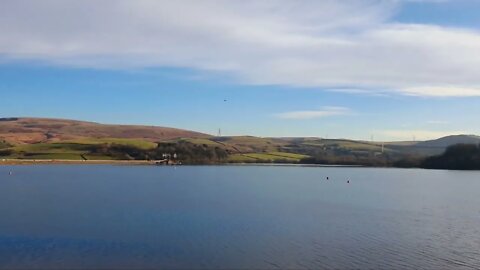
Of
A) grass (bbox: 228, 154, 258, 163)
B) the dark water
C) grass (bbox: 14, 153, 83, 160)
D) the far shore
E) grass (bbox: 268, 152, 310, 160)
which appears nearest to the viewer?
the dark water

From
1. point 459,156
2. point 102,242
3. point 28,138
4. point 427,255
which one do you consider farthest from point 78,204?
point 28,138

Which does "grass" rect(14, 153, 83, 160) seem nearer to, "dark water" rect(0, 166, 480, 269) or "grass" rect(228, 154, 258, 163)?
"grass" rect(228, 154, 258, 163)

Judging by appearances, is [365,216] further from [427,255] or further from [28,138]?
[28,138]

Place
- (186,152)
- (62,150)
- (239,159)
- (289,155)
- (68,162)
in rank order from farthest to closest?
(289,155)
(186,152)
(239,159)
(62,150)
(68,162)

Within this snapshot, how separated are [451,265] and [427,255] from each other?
2.03 metres

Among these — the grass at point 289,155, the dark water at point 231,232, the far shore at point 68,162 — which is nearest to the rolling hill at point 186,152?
the grass at point 289,155

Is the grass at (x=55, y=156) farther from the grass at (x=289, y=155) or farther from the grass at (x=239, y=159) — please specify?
the grass at (x=289, y=155)

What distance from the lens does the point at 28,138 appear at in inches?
7288

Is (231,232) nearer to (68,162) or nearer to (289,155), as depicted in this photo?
(68,162)

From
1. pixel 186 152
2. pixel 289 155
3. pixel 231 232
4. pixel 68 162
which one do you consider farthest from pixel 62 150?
pixel 231 232

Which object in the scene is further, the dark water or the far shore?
the far shore

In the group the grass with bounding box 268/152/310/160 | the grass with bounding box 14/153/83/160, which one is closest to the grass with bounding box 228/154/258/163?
the grass with bounding box 268/152/310/160

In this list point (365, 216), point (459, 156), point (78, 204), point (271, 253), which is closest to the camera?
point (271, 253)

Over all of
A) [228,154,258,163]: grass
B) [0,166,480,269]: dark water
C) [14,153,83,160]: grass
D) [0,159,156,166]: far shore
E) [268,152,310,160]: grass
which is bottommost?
[0,166,480,269]: dark water
